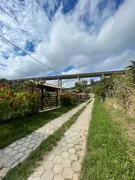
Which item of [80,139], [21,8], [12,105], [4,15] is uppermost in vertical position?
[21,8]

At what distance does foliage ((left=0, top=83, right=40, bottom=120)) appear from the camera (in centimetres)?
445

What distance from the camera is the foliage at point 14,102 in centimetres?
445

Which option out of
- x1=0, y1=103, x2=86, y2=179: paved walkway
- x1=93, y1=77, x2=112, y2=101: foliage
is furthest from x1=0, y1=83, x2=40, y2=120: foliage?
x1=93, y1=77, x2=112, y2=101: foliage

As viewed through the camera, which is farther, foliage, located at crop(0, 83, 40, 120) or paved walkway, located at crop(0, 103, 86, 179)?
foliage, located at crop(0, 83, 40, 120)

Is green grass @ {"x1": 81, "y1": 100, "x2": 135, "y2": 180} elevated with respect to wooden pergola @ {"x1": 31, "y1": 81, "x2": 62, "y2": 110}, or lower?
lower

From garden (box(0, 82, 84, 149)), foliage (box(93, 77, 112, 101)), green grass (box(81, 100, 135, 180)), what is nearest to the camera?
green grass (box(81, 100, 135, 180))

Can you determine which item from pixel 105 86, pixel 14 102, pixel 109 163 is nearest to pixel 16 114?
pixel 14 102

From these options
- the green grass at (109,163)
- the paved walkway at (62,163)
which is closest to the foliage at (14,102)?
the paved walkway at (62,163)

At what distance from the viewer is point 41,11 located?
248 inches

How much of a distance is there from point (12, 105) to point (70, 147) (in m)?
3.66

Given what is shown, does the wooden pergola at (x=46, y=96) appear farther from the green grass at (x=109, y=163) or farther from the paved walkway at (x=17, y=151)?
the green grass at (x=109, y=163)

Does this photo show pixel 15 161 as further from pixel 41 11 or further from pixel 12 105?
pixel 41 11

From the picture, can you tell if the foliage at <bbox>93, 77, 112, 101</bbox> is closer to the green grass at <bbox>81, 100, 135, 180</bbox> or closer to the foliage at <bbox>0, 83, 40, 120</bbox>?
the foliage at <bbox>0, 83, 40, 120</bbox>

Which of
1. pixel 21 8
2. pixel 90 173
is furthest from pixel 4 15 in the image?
pixel 90 173
